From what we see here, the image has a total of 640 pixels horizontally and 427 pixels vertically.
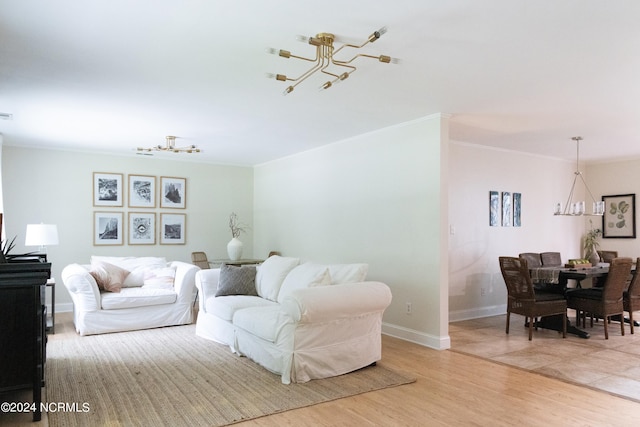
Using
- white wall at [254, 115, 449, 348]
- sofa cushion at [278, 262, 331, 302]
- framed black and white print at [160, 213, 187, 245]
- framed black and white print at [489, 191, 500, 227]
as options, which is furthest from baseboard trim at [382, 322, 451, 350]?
framed black and white print at [160, 213, 187, 245]

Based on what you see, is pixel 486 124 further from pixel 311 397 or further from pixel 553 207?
pixel 311 397

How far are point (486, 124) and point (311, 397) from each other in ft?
12.2

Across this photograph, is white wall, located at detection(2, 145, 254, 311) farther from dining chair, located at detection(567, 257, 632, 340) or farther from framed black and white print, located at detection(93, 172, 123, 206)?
dining chair, located at detection(567, 257, 632, 340)

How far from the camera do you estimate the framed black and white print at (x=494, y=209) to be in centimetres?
668

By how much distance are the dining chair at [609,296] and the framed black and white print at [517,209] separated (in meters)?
1.65

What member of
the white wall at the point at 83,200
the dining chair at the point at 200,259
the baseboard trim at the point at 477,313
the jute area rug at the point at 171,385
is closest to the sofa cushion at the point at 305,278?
the jute area rug at the point at 171,385

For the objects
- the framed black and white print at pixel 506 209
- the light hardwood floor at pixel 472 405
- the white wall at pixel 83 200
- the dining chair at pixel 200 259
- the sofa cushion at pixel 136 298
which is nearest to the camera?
the light hardwood floor at pixel 472 405

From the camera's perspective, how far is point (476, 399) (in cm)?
342

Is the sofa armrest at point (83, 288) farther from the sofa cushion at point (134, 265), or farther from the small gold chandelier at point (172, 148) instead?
the small gold chandelier at point (172, 148)

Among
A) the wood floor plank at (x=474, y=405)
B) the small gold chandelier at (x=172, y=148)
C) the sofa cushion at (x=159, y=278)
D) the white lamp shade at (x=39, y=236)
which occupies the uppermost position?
the small gold chandelier at (x=172, y=148)

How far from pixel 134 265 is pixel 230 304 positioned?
235cm

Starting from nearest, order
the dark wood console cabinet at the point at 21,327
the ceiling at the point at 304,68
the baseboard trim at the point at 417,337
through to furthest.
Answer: the ceiling at the point at 304,68 → the dark wood console cabinet at the point at 21,327 → the baseboard trim at the point at 417,337

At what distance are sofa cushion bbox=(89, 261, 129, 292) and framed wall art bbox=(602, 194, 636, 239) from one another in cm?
787

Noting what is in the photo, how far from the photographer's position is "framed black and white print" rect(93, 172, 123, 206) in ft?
23.6
